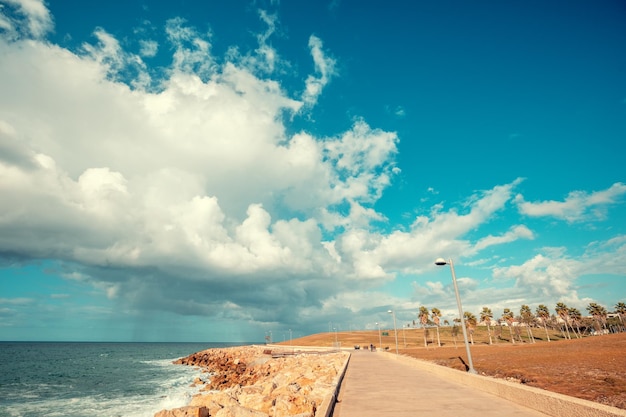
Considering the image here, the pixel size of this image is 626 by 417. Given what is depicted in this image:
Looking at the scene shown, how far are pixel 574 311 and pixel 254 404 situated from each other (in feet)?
382

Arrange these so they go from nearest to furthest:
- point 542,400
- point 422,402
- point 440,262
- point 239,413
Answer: point 542,400, point 422,402, point 239,413, point 440,262

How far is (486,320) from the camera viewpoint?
97250 mm

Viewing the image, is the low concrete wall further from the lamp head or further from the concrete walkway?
the lamp head

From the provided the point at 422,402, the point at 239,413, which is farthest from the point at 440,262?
the point at 239,413

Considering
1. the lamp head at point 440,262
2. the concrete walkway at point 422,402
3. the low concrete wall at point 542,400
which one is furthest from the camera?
the lamp head at point 440,262

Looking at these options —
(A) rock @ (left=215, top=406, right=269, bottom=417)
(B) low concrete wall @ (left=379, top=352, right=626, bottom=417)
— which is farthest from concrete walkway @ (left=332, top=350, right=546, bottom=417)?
(A) rock @ (left=215, top=406, right=269, bottom=417)

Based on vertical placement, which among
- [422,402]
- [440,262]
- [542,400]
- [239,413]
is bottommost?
[239,413]

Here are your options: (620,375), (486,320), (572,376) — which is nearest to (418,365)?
(572,376)

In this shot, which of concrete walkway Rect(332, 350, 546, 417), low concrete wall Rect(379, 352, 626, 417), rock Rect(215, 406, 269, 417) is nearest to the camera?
low concrete wall Rect(379, 352, 626, 417)

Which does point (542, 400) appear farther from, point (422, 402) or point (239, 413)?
point (239, 413)

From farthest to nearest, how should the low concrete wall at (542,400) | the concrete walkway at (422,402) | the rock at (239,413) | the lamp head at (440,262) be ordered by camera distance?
1. the lamp head at (440,262)
2. the rock at (239,413)
3. the concrete walkway at (422,402)
4. the low concrete wall at (542,400)

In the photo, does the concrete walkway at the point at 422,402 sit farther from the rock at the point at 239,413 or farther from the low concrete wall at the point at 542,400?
the rock at the point at 239,413

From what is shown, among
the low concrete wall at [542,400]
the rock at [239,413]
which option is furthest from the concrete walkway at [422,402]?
the rock at [239,413]

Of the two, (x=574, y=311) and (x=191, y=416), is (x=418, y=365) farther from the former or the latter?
(x=574, y=311)
